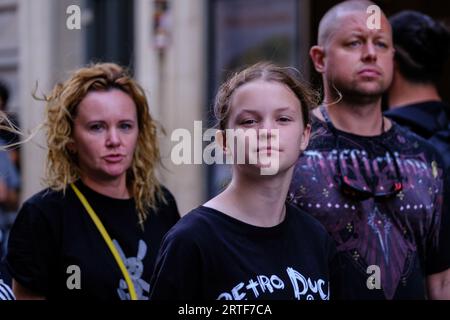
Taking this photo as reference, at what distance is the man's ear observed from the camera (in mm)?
3035

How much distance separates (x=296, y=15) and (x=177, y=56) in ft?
4.09

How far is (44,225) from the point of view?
9.29ft

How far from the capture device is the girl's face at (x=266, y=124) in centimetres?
227

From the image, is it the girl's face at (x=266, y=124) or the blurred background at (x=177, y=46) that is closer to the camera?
the girl's face at (x=266, y=124)

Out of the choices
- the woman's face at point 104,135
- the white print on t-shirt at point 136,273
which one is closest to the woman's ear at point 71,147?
the woman's face at point 104,135

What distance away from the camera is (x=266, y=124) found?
7.51 feet

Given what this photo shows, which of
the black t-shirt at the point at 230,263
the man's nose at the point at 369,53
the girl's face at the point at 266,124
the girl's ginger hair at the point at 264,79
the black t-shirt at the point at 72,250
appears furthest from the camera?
the man's nose at the point at 369,53

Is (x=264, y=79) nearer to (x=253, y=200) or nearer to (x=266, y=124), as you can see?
(x=266, y=124)

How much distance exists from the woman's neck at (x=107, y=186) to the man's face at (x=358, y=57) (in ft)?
2.92

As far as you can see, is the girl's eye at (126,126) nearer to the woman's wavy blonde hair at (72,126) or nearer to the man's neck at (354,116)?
the woman's wavy blonde hair at (72,126)

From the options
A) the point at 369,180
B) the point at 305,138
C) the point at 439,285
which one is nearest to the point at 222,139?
the point at 305,138

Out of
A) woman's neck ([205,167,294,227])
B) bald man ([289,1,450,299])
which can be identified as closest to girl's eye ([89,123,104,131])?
bald man ([289,1,450,299])

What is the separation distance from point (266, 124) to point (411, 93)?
1613 mm

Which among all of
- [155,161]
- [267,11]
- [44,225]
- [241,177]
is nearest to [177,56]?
[267,11]
